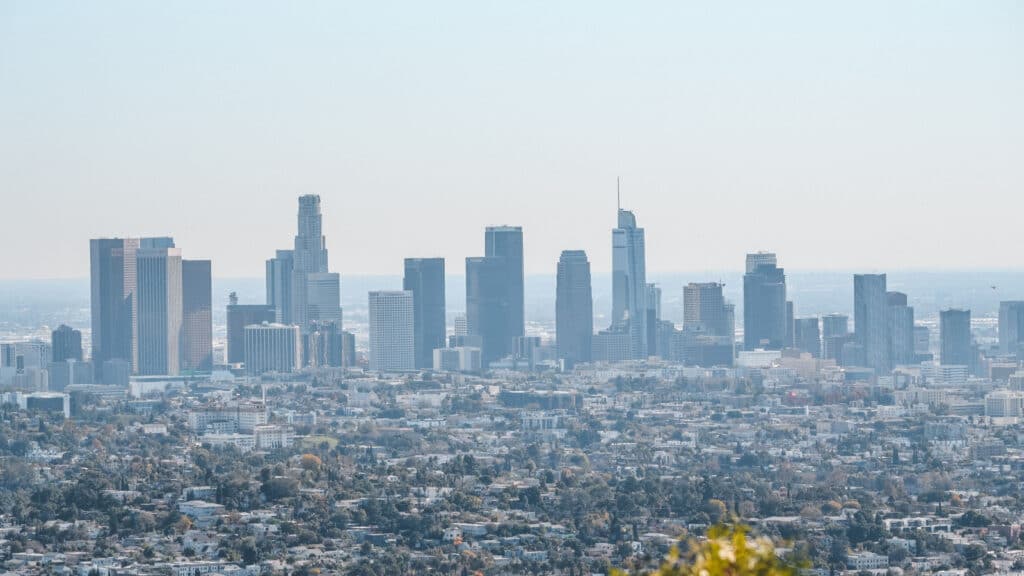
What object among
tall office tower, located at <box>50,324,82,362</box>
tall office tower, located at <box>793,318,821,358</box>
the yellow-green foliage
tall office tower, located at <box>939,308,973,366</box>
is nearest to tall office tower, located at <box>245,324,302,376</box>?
tall office tower, located at <box>50,324,82,362</box>

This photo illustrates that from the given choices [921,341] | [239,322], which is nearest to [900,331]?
[921,341]

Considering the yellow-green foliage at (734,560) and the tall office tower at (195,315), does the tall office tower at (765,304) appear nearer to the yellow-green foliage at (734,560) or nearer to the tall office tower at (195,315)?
the tall office tower at (195,315)

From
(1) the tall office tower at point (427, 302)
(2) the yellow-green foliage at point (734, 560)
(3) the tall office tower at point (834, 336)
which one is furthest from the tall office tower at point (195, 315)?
(2) the yellow-green foliage at point (734, 560)

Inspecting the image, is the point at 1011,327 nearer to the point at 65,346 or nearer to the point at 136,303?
the point at 136,303

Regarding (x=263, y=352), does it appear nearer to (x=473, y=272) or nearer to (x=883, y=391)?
(x=473, y=272)

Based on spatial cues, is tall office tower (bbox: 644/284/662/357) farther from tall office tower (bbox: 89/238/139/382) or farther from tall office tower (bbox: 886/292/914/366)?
tall office tower (bbox: 89/238/139/382)
